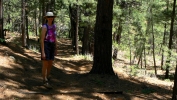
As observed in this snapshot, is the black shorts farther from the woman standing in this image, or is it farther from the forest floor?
the forest floor

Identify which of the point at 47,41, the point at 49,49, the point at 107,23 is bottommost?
the point at 49,49

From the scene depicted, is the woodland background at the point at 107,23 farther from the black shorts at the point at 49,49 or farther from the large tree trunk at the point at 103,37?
the black shorts at the point at 49,49

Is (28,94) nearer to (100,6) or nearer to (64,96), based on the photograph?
(64,96)

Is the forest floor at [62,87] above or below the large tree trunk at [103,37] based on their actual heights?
below

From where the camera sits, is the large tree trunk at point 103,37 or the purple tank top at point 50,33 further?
the large tree trunk at point 103,37

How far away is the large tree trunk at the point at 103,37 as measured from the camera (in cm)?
787

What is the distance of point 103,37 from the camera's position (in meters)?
7.95

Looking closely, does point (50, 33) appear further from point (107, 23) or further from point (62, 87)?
point (107, 23)

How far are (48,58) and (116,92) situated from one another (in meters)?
1.97

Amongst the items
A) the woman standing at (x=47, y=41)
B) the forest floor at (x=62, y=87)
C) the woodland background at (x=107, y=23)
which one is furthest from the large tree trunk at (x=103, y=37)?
the woman standing at (x=47, y=41)

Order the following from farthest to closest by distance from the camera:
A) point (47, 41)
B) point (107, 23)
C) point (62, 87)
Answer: point (107, 23)
point (62, 87)
point (47, 41)

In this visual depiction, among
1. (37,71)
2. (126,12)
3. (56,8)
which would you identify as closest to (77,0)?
Result: (126,12)

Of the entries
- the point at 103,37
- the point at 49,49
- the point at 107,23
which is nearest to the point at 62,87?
the point at 49,49

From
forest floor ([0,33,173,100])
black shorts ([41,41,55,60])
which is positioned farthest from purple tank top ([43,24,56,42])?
forest floor ([0,33,173,100])
